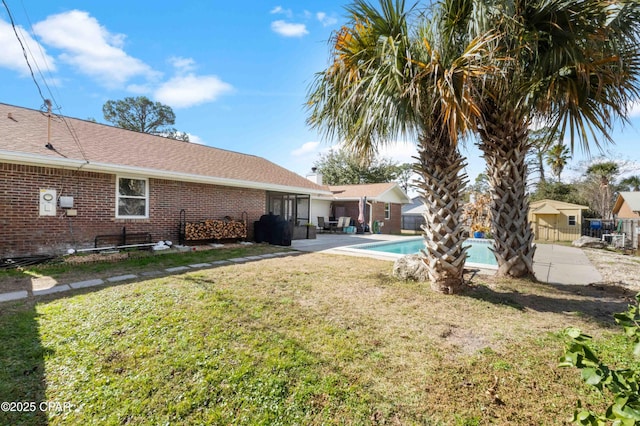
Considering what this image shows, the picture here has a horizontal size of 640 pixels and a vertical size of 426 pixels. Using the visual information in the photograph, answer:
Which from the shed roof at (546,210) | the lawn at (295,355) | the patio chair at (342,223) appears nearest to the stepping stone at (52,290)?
the lawn at (295,355)

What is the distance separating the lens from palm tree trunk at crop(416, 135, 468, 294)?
495 cm

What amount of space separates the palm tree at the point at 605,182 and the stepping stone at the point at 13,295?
112 feet

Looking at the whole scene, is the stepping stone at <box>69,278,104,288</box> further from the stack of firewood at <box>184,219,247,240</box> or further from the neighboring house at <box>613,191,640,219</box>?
the neighboring house at <box>613,191,640,219</box>

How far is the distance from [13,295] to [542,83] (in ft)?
31.6

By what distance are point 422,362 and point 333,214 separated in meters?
20.3

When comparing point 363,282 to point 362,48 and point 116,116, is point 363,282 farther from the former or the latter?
point 116,116

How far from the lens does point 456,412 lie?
7.66 feet

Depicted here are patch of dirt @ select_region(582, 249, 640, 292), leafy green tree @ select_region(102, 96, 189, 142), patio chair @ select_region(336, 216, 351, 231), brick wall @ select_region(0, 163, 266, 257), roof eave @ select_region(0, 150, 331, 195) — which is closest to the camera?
patch of dirt @ select_region(582, 249, 640, 292)

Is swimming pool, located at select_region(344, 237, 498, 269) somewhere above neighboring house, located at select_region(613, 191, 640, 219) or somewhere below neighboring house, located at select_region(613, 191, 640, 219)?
below

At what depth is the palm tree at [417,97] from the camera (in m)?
3.92

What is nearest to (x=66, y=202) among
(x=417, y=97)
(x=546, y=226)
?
(x=417, y=97)

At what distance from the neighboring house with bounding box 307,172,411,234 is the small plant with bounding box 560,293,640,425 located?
19.0 m

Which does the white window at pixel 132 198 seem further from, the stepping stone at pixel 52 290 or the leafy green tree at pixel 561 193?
the leafy green tree at pixel 561 193

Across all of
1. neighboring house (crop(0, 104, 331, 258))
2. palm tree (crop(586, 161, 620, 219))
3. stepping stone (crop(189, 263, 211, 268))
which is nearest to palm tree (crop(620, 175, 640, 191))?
palm tree (crop(586, 161, 620, 219))
